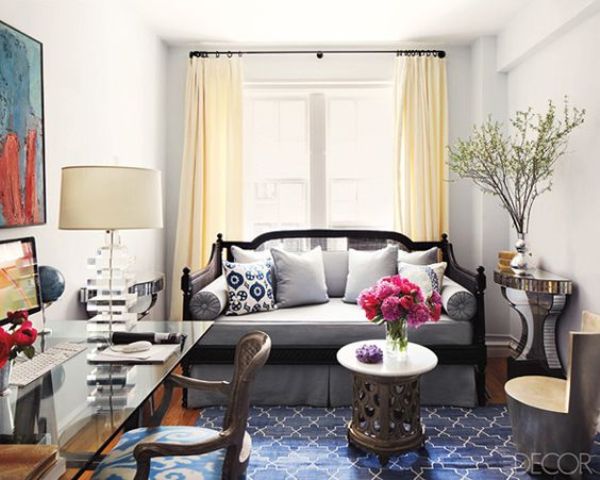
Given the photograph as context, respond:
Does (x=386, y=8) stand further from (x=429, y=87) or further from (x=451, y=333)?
(x=451, y=333)

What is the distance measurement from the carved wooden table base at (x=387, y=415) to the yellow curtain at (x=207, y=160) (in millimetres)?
2129

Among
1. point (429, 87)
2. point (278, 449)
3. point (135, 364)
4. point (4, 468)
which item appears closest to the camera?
point (4, 468)

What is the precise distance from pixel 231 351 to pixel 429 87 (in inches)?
108

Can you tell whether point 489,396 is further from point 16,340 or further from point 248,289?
point 16,340

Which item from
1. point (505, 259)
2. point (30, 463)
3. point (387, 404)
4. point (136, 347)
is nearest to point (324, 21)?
point (505, 259)

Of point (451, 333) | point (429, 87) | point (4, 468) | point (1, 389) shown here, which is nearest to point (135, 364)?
point (1, 389)

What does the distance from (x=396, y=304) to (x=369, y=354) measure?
29cm

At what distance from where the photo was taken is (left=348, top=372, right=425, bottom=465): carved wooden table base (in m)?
2.36

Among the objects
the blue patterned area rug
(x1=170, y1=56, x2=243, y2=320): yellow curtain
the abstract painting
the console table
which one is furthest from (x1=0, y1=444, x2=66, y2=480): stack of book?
(x1=170, y1=56, x2=243, y2=320): yellow curtain

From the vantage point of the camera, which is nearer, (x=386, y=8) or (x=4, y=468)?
(x=4, y=468)

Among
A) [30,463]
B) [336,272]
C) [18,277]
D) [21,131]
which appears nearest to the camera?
[30,463]

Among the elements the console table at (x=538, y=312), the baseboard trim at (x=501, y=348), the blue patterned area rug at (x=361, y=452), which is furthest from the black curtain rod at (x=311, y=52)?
the blue patterned area rug at (x=361, y=452)

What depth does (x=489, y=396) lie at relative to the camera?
3.21 metres

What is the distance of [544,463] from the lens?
86.7 inches
